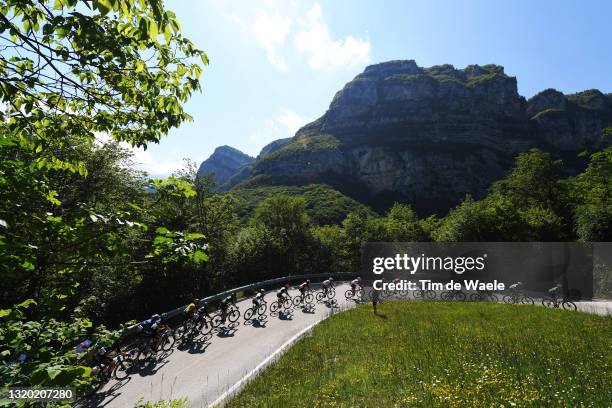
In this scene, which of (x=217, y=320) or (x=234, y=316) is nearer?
(x=217, y=320)

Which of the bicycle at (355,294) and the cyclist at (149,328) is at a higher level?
the cyclist at (149,328)

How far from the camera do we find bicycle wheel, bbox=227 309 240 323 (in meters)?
20.2

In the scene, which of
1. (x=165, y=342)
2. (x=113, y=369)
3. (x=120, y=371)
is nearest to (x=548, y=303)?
(x=165, y=342)

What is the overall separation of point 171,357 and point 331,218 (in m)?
104

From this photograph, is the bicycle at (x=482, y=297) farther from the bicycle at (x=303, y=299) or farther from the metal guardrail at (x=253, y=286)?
the metal guardrail at (x=253, y=286)

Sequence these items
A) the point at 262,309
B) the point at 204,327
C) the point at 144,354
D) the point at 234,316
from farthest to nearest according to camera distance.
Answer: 1. the point at 262,309
2. the point at 234,316
3. the point at 204,327
4. the point at 144,354

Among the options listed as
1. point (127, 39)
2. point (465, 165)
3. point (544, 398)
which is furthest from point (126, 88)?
point (465, 165)

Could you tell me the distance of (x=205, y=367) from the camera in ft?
43.7

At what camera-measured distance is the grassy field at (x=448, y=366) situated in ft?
24.7

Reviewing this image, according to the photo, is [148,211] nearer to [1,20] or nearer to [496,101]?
[1,20]

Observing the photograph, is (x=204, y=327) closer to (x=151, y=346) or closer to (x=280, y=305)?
(x=151, y=346)

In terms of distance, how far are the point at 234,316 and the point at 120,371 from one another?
26.3 ft

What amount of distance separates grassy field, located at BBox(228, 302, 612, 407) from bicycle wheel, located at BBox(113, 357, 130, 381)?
17.4ft

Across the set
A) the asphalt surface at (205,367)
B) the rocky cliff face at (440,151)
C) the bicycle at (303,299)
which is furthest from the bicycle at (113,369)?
the rocky cliff face at (440,151)
